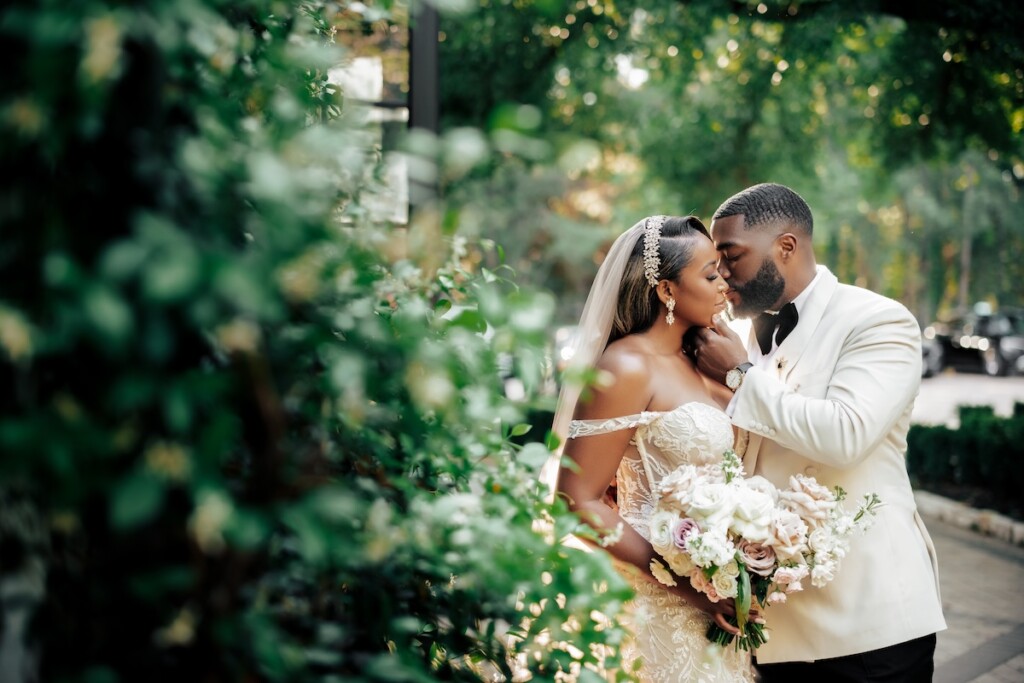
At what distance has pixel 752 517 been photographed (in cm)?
253

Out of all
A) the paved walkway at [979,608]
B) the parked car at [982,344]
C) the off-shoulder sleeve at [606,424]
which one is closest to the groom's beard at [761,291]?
the off-shoulder sleeve at [606,424]

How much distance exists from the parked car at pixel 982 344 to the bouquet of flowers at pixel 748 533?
26010 mm

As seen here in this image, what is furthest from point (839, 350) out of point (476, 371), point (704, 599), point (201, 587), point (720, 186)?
point (720, 186)

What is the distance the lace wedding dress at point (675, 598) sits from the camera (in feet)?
9.82

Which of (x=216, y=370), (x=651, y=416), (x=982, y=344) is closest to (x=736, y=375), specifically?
(x=651, y=416)

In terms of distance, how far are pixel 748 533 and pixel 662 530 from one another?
29 cm

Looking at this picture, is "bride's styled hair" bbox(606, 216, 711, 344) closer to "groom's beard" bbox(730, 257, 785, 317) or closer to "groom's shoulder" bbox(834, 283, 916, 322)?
"groom's beard" bbox(730, 257, 785, 317)

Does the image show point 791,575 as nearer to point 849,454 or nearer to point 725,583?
point 725,583

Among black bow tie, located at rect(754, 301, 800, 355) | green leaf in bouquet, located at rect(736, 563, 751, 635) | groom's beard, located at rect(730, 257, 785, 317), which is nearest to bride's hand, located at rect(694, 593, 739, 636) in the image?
green leaf in bouquet, located at rect(736, 563, 751, 635)

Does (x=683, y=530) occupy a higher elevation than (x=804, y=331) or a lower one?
lower

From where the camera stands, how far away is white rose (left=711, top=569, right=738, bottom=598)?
8.33 feet

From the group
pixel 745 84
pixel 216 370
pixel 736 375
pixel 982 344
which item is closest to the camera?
pixel 216 370

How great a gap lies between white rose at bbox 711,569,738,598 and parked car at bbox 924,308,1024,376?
2624 centimetres

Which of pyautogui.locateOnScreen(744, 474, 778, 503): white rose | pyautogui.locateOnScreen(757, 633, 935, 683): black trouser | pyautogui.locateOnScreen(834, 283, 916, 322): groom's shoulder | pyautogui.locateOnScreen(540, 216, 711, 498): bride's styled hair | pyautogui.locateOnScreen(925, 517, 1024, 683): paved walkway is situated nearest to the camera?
pyautogui.locateOnScreen(744, 474, 778, 503): white rose
